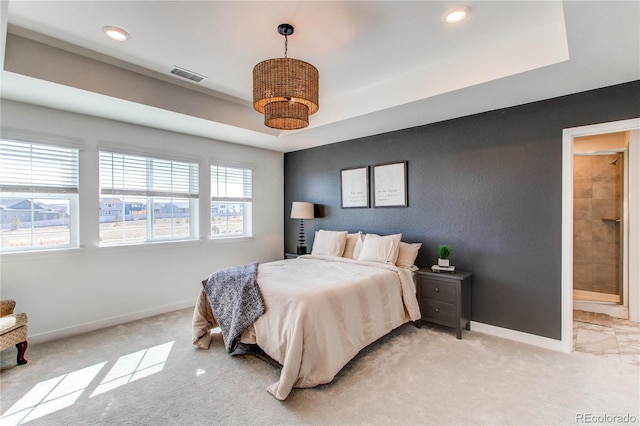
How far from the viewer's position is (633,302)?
12.0ft

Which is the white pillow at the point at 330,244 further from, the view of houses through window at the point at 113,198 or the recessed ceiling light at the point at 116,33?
the recessed ceiling light at the point at 116,33

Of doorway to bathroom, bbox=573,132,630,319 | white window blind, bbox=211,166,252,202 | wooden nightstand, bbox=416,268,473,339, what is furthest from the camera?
white window blind, bbox=211,166,252,202

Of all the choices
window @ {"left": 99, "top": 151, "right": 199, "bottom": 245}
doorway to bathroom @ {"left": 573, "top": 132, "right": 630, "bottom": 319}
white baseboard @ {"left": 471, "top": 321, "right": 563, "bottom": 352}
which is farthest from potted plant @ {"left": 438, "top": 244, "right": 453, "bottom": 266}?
window @ {"left": 99, "top": 151, "right": 199, "bottom": 245}

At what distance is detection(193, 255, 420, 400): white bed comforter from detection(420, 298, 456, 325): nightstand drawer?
131 mm

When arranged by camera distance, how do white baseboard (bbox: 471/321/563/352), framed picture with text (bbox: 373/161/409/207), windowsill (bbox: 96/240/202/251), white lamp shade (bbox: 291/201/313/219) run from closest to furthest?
1. white baseboard (bbox: 471/321/563/352)
2. windowsill (bbox: 96/240/202/251)
3. framed picture with text (bbox: 373/161/409/207)
4. white lamp shade (bbox: 291/201/313/219)

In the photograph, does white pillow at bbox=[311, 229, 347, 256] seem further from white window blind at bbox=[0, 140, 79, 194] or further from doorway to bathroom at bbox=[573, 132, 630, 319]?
doorway to bathroom at bbox=[573, 132, 630, 319]

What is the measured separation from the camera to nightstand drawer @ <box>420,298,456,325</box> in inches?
125

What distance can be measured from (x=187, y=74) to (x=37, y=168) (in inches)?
72.4

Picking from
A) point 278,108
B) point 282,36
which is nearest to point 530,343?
point 278,108

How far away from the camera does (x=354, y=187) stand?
4.60m

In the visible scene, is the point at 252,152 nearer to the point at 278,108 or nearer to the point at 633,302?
the point at 278,108

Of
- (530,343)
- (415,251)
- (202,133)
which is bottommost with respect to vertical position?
(530,343)

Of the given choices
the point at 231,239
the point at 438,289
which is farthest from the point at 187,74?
the point at 438,289

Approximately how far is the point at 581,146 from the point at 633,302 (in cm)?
206
